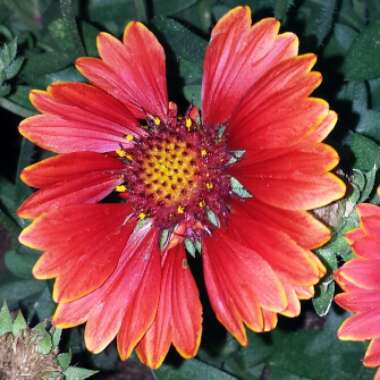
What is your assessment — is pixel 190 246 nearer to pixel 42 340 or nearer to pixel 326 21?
pixel 42 340

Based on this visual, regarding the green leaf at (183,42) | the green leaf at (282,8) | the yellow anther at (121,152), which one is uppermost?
the green leaf at (282,8)

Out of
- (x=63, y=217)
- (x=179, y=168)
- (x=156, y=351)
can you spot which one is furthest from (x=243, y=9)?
(x=156, y=351)

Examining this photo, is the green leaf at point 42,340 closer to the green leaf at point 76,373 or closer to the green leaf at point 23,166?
the green leaf at point 76,373

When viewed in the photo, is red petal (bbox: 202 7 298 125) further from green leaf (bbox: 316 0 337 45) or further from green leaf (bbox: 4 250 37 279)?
green leaf (bbox: 4 250 37 279)

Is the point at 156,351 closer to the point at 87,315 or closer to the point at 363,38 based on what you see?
the point at 87,315

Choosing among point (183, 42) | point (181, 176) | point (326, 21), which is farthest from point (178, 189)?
point (326, 21)

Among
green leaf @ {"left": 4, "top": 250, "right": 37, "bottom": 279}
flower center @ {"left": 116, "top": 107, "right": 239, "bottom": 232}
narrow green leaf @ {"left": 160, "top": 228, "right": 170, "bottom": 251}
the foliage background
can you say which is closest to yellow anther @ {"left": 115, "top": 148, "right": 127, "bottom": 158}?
flower center @ {"left": 116, "top": 107, "right": 239, "bottom": 232}

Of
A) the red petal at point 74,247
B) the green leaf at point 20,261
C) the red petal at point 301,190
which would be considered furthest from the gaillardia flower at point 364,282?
the green leaf at point 20,261
